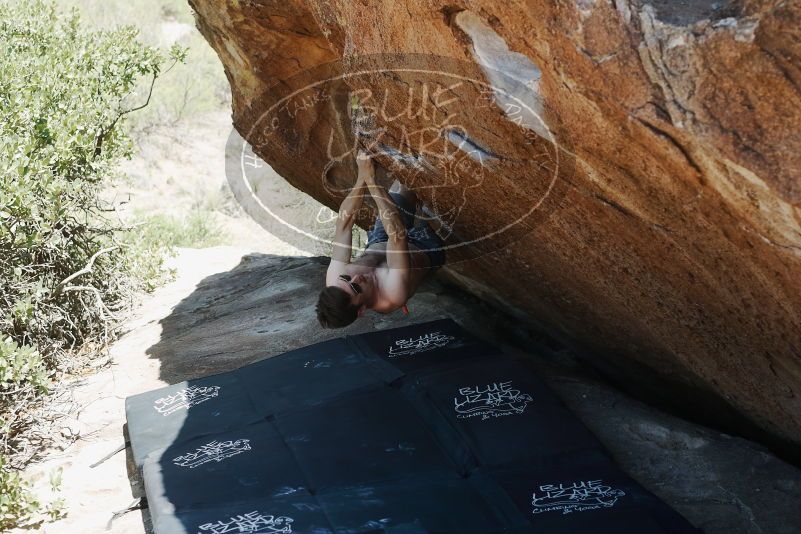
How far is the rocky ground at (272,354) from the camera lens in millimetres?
3117

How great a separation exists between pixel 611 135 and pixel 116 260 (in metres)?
4.42

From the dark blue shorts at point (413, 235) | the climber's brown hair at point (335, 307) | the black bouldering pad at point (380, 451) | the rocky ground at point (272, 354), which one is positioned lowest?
the rocky ground at point (272, 354)

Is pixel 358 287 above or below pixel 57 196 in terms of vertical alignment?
below

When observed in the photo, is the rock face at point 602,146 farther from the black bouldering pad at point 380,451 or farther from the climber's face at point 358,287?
the black bouldering pad at point 380,451

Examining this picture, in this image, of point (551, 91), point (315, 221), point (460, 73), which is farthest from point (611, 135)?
point (315, 221)

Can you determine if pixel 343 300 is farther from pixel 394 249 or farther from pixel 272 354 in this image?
pixel 272 354

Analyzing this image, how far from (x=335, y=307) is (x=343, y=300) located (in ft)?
0.15

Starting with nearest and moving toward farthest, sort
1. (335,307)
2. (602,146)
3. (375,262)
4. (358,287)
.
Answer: (602,146) → (335,307) → (358,287) → (375,262)

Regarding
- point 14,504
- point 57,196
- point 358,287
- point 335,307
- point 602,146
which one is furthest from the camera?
point 57,196

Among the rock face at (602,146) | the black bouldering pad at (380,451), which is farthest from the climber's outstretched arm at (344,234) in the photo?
the black bouldering pad at (380,451)

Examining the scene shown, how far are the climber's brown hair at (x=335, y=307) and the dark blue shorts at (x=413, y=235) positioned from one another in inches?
18.1

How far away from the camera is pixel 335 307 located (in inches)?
139

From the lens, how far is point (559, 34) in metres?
1.99

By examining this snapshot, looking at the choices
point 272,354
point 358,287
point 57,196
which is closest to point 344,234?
Answer: point 358,287
